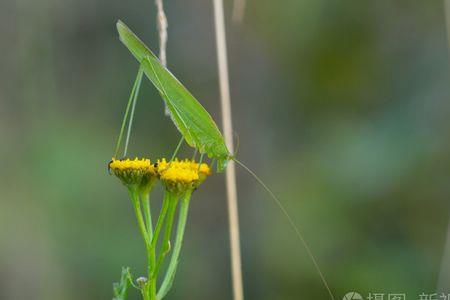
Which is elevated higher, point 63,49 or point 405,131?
point 63,49

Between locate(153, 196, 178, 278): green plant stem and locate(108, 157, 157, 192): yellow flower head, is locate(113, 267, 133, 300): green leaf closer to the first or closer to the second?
locate(153, 196, 178, 278): green plant stem

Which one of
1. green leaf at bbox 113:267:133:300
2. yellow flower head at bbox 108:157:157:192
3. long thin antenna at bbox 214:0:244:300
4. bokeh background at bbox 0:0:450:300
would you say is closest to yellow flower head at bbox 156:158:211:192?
yellow flower head at bbox 108:157:157:192

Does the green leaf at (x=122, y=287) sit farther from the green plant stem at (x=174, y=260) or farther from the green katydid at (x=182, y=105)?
the green katydid at (x=182, y=105)

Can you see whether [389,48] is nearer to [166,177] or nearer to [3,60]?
[3,60]

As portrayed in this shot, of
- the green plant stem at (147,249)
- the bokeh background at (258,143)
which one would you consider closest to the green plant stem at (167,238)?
the green plant stem at (147,249)

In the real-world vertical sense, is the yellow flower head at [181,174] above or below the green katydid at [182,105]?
below

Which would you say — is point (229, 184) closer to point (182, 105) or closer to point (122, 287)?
point (182, 105)

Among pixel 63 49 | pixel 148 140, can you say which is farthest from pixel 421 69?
pixel 63 49
